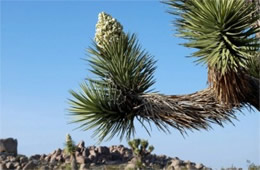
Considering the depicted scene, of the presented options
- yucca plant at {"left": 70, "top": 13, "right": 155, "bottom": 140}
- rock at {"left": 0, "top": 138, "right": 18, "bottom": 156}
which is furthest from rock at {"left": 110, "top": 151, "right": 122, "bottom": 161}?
yucca plant at {"left": 70, "top": 13, "right": 155, "bottom": 140}

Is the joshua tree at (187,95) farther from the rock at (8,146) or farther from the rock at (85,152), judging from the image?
the rock at (85,152)

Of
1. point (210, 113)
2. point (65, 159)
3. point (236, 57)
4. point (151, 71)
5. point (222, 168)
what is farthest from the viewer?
point (65, 159)

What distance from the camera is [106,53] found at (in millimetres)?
8406

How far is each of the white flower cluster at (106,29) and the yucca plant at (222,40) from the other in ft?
3.58

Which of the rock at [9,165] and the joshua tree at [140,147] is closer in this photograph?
the joshua tree at [140,147]

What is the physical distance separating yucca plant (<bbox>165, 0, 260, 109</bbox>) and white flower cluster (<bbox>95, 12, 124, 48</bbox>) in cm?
109

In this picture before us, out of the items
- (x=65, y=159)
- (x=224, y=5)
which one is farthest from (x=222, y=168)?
(x=65, y=159)

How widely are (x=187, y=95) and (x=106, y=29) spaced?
5.33 ft

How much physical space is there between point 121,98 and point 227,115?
1.65 meters

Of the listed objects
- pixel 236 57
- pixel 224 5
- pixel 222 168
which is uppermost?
A: pixel 224 5

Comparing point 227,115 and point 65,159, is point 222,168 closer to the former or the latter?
point 227,115

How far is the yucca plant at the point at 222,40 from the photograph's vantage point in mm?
7367

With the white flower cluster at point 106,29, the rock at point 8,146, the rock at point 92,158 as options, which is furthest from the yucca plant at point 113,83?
the rock at point 92,158

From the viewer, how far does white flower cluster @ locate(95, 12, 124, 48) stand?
26.8 feet
